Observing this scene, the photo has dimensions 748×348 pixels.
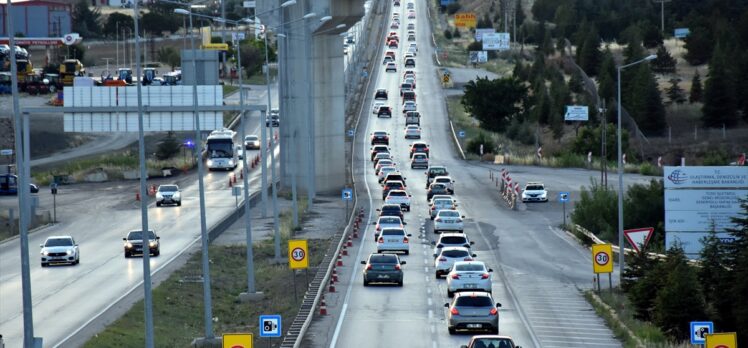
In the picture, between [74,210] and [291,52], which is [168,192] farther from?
[291,52]

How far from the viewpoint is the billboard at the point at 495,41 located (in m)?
190

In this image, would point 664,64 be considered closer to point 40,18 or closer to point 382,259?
point 40,18

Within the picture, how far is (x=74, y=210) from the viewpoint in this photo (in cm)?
8412

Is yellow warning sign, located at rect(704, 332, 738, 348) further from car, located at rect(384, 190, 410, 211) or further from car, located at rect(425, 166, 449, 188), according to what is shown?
car, located at rect(425, 166, 449, 188)

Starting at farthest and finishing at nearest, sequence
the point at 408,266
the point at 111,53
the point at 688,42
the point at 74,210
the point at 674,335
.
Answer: the point at 111,53 < the point at 688,42 < the point at 74,210 < the point at 408,266 < the point at 674,335

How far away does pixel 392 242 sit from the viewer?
57.8 metres

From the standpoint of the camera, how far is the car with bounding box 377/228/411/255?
189 feet

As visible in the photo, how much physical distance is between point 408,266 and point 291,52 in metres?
32.5

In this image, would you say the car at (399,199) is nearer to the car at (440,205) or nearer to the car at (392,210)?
the car at (440,205)

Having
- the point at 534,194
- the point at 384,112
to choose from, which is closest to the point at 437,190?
the point at 534,194

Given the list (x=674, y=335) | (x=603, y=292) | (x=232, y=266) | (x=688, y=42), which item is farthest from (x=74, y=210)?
(x=688, y=42)

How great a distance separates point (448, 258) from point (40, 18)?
140m

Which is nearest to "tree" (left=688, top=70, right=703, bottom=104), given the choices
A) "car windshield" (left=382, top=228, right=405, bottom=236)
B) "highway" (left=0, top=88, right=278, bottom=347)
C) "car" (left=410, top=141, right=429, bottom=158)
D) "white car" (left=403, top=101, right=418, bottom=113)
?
"white car" (left=403, top=101, right=418, bottom=113)

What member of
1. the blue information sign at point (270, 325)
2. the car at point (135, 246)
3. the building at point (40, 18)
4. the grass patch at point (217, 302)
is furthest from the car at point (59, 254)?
the building at point (40, 18)
